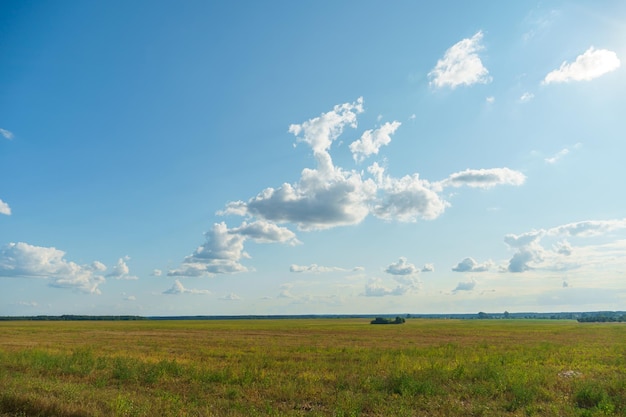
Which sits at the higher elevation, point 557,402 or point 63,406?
point 63,406

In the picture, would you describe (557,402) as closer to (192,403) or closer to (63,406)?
(192,403)

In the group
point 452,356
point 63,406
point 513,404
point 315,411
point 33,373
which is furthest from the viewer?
point 452,356

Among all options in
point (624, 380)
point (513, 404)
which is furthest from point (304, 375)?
point (624, 380)

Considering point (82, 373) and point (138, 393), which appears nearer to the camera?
point (138, 393)

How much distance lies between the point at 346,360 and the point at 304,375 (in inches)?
300

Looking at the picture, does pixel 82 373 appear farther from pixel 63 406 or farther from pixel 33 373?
pixel 63 406

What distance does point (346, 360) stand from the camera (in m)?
26.3

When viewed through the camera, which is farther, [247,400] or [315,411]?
[247,400]

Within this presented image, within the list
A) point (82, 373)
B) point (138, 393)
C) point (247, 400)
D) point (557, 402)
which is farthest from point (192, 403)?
point (557, 402)

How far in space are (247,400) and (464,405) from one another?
7425mm

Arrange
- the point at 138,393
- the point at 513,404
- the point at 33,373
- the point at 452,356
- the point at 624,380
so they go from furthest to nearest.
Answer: the point at 452,356 < the point at 33,373 < the point at 624,380 < the point at 138,393 < the point at 513,404

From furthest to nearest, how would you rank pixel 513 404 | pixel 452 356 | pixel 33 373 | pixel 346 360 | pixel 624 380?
pixel 452 356
pixel 346 360
pixel 33 373
pixel 624 380
pixel 513 404

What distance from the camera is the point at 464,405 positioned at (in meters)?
14.4

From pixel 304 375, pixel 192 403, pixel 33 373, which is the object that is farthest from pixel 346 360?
pixel 33 373
